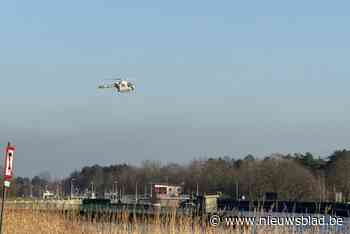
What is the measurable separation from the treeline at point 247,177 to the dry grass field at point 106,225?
3726 centimetres

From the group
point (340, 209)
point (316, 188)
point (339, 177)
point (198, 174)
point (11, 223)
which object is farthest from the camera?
point (198, 174)

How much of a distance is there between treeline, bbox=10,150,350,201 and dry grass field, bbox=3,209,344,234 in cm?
3726

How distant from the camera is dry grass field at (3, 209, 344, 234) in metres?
11.7

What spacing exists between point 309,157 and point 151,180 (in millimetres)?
21384

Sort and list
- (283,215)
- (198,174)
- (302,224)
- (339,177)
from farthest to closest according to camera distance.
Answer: (198,174), (339,177), (283,215), (302,224)

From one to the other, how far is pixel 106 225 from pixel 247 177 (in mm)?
60463

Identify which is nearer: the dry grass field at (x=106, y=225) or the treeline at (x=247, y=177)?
the dry grass field at (x=106, y=225)

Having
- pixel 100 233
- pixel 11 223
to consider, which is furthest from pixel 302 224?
pixel 11 223

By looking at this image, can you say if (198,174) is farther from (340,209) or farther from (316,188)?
(340,209)

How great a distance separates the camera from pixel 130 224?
42.3 feet

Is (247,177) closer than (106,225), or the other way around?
(106,225)

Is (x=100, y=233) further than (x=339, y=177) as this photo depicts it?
No

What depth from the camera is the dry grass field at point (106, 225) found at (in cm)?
1166

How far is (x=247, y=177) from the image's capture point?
7281cm
